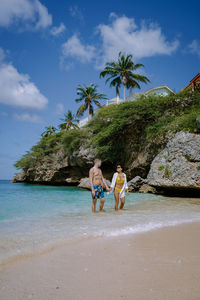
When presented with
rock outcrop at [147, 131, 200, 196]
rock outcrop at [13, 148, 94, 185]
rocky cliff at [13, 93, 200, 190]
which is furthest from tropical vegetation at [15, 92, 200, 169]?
rock outcrop at [13, 148, 94, 185]

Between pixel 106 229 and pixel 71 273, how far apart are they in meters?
1.85

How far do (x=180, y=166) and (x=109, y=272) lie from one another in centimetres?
956

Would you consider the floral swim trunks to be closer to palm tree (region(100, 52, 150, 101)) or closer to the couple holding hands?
the couple holding hands

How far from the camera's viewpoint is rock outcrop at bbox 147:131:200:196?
9945mm

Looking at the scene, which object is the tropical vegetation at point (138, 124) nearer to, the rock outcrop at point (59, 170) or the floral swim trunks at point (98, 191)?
the rock outcrop at point (59, 170)

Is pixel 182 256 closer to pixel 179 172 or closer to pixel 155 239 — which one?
pixel 155 239

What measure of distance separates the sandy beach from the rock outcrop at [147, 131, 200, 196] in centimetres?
760

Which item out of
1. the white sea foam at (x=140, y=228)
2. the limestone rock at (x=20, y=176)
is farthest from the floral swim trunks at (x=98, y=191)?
the limestone rock at (x=20, y=176)

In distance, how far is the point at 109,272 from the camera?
6.75 ft

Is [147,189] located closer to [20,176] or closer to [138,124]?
[138,124]

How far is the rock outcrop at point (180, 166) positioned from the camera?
9.95 m

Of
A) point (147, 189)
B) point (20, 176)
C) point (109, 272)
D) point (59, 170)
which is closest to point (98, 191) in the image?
point (109, 272)

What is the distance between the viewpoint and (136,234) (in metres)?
3.50

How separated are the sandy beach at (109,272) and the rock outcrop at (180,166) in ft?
24.9
